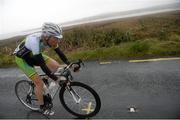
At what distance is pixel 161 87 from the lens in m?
8.35

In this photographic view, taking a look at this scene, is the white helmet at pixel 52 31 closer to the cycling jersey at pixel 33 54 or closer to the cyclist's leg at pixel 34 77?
the cycling jersey at pixel 33 54

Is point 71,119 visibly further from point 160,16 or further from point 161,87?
point 160,16

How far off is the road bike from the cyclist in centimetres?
18

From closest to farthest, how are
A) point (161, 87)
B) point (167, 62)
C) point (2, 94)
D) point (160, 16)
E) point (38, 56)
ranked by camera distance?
point (38, 56) → point (161, 87) → point (2, 94) → point (167, 62) → point (160, 16)

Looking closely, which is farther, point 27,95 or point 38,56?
point 27,95

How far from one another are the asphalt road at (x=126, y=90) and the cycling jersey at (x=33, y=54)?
3.98ft

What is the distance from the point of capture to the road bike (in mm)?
6727

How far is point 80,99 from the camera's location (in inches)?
278

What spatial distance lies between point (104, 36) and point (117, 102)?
25.7 ft

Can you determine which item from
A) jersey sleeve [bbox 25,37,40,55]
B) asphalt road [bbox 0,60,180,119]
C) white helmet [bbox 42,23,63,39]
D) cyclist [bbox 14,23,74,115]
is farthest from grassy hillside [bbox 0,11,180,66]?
white helmet [bbox 42,23,63,39]

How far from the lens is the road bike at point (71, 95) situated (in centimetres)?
673

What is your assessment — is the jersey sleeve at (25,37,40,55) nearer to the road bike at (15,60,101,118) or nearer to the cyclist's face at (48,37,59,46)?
the cyclist's face at (48,37,59,46)

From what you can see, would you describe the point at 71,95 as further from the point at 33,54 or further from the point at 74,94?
the point at 33,54

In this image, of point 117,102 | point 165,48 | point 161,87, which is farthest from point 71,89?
point 165,48
